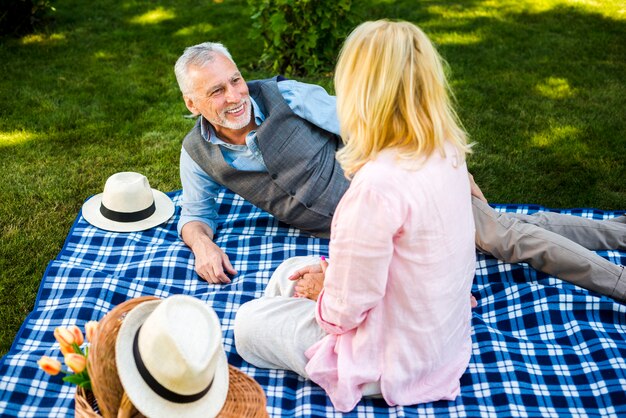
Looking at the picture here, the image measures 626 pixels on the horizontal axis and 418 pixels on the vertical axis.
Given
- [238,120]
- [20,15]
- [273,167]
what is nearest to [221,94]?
[238,120]

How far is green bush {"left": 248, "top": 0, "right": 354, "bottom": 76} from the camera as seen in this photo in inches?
256

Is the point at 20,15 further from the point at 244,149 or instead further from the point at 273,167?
the point at 273,167

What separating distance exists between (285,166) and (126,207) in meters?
1.11

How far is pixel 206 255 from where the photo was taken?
4.02m

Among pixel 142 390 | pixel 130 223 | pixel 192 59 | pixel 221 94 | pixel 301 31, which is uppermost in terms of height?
pixel 192 59

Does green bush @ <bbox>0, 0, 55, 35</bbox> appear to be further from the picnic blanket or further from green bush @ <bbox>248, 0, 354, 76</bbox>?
the picnic blanket

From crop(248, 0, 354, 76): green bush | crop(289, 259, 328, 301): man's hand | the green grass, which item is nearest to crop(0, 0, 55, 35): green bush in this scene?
the green grass

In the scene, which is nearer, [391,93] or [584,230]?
[391,93]

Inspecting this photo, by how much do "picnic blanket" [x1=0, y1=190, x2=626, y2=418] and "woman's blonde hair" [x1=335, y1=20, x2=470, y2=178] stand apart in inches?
49.5

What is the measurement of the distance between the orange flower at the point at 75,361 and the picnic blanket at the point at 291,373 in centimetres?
68

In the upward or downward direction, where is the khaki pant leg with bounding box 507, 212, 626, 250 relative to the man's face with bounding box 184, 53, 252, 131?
downward

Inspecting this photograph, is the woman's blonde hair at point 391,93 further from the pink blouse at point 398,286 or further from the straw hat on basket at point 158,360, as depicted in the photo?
the straw hat on basket at point 158,360

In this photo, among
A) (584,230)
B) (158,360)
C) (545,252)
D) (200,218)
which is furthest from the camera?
(200,218)

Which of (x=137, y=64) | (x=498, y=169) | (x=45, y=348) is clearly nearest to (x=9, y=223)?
(x=45, y=348)
